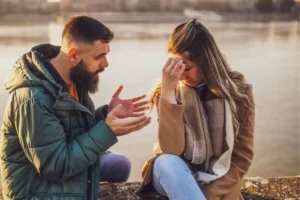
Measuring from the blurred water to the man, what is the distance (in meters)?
0.84

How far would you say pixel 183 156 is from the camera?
7.45 ft

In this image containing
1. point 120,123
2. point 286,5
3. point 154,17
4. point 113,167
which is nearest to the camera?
point 120,123

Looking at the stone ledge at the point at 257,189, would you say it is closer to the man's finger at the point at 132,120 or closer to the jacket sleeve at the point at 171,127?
the jacket sleeve at the point at 171,127

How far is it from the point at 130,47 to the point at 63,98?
18.6ft

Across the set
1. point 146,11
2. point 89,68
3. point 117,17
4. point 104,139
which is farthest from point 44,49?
point 146,11

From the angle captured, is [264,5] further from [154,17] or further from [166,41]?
[166,41]

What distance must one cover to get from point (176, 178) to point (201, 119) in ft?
1.10

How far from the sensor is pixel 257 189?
2.63 metres

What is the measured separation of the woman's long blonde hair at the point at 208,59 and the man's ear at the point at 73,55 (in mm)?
456

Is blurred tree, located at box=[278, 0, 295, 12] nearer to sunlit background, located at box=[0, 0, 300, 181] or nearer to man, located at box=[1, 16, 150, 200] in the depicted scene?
sunlit background, located at box=[0, 0, 300, 181]

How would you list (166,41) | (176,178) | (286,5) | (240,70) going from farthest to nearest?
(286,5), (166,41), (240,70), (176,178)

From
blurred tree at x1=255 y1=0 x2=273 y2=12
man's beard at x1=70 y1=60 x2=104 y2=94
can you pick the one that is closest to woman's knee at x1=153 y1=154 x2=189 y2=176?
man's beard at x1=70 y1=60 x2=104 y2=94

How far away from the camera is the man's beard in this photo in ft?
6.57

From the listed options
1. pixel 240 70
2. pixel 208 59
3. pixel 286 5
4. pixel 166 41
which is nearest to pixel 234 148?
pixel 208 59
